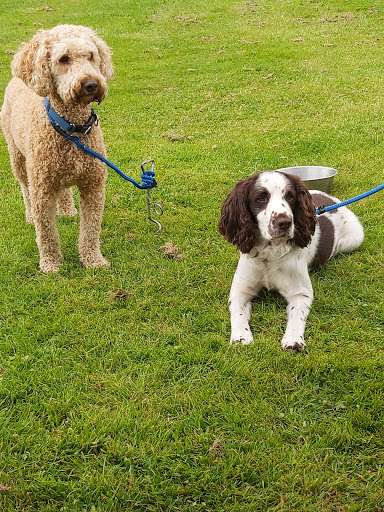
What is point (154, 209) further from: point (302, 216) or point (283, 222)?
point (283, 222)

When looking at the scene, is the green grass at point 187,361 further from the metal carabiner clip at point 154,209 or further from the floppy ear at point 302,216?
the floppy ear at point 302,216

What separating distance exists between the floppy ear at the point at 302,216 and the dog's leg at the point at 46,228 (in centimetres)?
201

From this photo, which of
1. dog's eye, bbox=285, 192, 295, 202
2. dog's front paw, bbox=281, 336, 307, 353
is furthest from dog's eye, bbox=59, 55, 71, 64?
dog's front paw, bbox=281, 336, 307, 353

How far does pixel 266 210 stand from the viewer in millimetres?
3537

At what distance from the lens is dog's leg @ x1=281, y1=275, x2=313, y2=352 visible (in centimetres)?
329

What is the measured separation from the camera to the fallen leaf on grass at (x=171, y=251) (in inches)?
179

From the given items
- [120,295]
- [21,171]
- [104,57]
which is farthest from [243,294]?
[21,171]

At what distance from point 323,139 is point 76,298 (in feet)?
15.0

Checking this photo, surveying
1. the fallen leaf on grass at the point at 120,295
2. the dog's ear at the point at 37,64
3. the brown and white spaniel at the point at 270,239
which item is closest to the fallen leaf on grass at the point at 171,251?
the fallen leaf on grass at the point at 120,295

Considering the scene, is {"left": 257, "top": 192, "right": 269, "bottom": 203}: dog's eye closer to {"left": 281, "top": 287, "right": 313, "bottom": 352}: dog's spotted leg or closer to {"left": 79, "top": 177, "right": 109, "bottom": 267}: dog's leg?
{"left": 281, "top": 287, "right": 313, "bottom": 352}: dog's spotted leg

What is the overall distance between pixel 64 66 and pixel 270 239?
202 cm

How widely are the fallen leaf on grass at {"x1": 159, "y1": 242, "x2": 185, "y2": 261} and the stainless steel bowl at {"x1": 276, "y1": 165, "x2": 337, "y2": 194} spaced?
57.9 inches

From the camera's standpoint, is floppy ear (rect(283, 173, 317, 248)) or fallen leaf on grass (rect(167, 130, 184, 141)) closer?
floppy ear (rect(283, 173, 317, 248))

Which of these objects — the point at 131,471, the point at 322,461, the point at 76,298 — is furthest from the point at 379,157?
the point at 131,471
